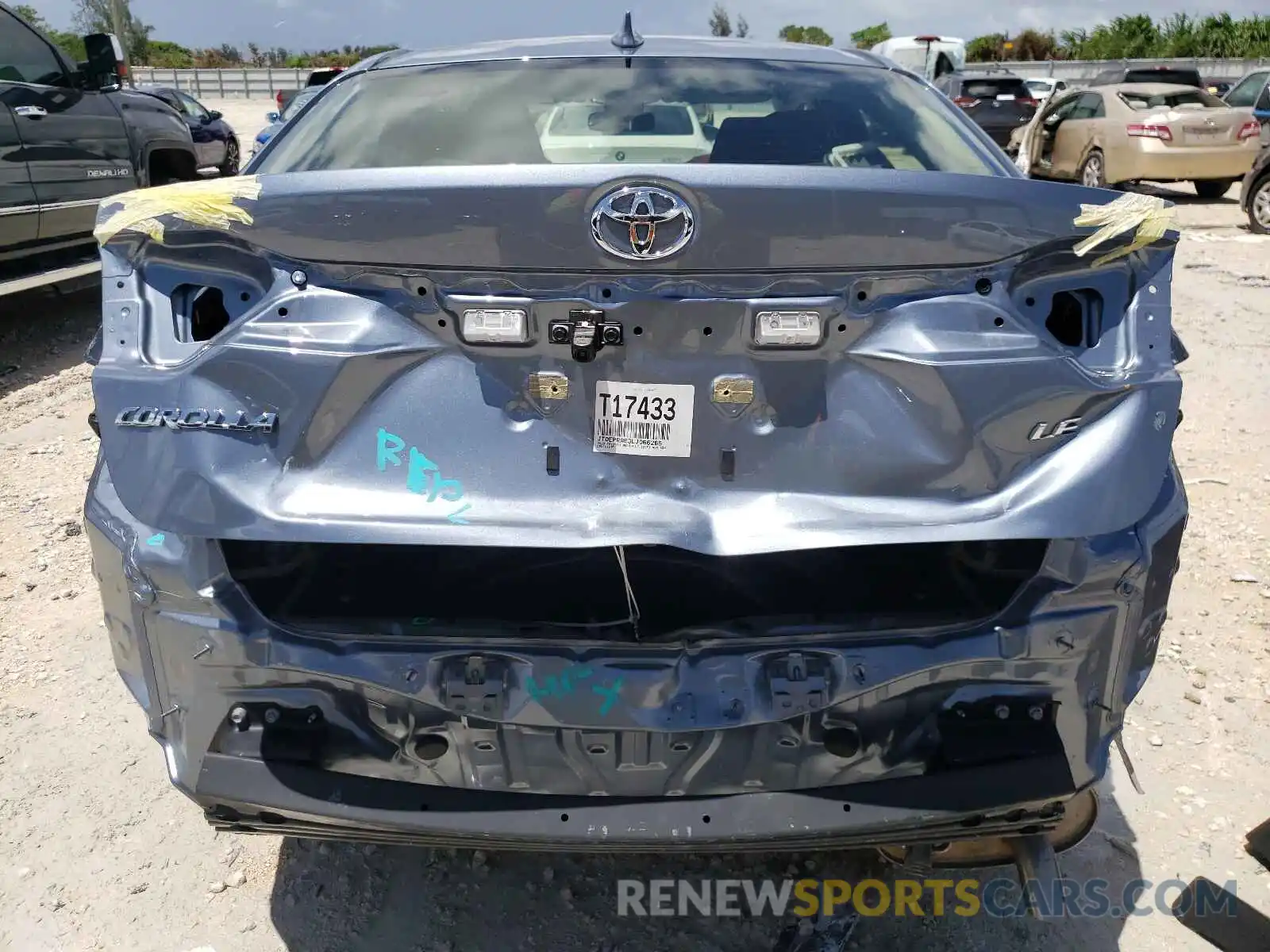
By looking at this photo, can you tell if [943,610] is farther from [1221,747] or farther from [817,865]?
[1221,747]

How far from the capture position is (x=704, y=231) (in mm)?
1683

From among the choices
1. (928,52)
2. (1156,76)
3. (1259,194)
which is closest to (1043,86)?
(928,52)

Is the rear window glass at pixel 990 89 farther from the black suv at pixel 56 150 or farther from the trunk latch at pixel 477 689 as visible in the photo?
the trunk latch at pixel 477 689

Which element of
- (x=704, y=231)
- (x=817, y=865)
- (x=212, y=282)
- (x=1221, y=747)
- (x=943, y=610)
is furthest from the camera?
(x=1221, y=747)

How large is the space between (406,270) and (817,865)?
5.67ft

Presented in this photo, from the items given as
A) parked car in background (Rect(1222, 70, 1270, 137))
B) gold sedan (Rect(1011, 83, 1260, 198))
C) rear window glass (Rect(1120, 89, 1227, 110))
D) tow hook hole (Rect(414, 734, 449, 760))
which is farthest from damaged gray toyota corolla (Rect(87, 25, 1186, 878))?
parked car in background (Rect(1222, 70, 1270, 137))

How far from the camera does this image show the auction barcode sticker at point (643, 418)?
5.73 ft

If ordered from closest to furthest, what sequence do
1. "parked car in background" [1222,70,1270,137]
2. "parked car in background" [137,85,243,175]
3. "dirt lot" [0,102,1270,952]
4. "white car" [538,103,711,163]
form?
"dirt lot" [0,102,1270,952], "white car" [538,103,711,163], "parked car in background" [1222,70,1270,137], "parked car in background" [137,85,243,175]

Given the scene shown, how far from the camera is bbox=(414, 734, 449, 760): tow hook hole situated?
1798 mm

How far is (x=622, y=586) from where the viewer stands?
212 cm

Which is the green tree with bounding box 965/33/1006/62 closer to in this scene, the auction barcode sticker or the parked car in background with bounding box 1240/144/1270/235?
the parked car in background with bounding box 1240/144/1270/235

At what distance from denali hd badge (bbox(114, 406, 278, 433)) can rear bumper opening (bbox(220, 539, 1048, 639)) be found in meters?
0.25

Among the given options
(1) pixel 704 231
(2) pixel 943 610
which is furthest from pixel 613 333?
(2) pixel 943 610

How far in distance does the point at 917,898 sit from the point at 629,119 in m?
2.10
